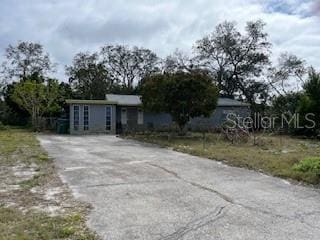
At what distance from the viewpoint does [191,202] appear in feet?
21.6

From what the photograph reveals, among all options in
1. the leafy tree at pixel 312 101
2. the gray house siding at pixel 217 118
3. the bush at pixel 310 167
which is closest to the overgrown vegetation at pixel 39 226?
the bush at pixel 310 167

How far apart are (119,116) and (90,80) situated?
14.7 metres

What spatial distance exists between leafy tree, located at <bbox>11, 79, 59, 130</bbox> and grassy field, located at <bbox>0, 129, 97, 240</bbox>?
20.2m

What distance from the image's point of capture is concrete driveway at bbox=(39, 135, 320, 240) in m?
5.04

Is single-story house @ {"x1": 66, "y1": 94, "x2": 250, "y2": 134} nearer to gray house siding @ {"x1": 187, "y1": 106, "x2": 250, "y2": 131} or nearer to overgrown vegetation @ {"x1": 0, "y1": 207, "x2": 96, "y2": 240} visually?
gray house siding @ {"x1": 187, "y1": 106, "x2": 250, "y2": 131}

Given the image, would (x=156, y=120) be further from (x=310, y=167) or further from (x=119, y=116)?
(x=310, y=167)

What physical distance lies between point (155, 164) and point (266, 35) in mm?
29859

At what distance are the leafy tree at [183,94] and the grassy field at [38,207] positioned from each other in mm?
11850

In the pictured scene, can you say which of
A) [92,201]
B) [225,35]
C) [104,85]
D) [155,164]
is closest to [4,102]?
[104,85]

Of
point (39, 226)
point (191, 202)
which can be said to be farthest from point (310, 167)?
point (39, 226)

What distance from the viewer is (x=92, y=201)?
263 inches

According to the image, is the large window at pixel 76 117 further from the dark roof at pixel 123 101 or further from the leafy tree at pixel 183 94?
the leafy tree at pixel 183 94

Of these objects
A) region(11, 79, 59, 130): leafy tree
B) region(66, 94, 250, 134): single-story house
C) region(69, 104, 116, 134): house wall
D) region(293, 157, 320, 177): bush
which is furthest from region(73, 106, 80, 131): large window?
region(293, 157, 320, 177): bush

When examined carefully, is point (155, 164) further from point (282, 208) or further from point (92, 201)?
point (282, 208)
